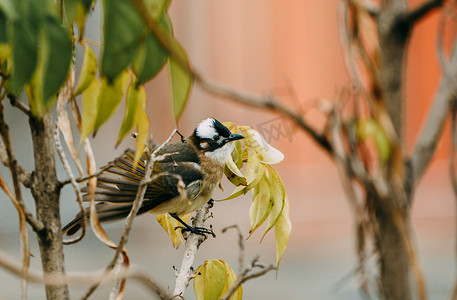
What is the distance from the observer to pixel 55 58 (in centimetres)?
53

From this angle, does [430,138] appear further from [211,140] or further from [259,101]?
[259,101]

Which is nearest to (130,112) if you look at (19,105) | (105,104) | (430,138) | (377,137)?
(105,104)

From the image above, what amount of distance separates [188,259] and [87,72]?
28 cm

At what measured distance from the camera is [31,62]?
1.72 feet

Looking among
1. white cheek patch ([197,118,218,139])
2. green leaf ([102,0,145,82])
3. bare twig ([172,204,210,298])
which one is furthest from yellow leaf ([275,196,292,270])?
white cheek patch ([197,118,218,139])

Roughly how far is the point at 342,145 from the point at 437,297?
12.4 feet

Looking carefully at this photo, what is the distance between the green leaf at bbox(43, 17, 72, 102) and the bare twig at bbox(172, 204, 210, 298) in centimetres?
32

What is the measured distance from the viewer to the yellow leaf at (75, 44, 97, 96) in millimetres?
742

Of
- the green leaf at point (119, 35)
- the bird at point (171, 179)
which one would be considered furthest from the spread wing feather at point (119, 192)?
the green leaf at point (119, 35)

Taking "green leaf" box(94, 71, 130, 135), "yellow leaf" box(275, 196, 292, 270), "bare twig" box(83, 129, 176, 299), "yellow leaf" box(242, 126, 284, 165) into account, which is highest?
"yellow leaf" box(242, 126, 284, 165)

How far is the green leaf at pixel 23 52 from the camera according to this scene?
0.52m

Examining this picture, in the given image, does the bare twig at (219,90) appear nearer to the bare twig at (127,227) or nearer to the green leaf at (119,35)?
the green leaf at (119,35)

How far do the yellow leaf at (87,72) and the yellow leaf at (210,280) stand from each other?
A: 271 millimetres

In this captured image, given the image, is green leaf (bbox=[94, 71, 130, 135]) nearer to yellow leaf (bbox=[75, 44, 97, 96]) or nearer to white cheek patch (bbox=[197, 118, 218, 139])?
yellow leaf (bbox=[75, 44, 97, 96])
